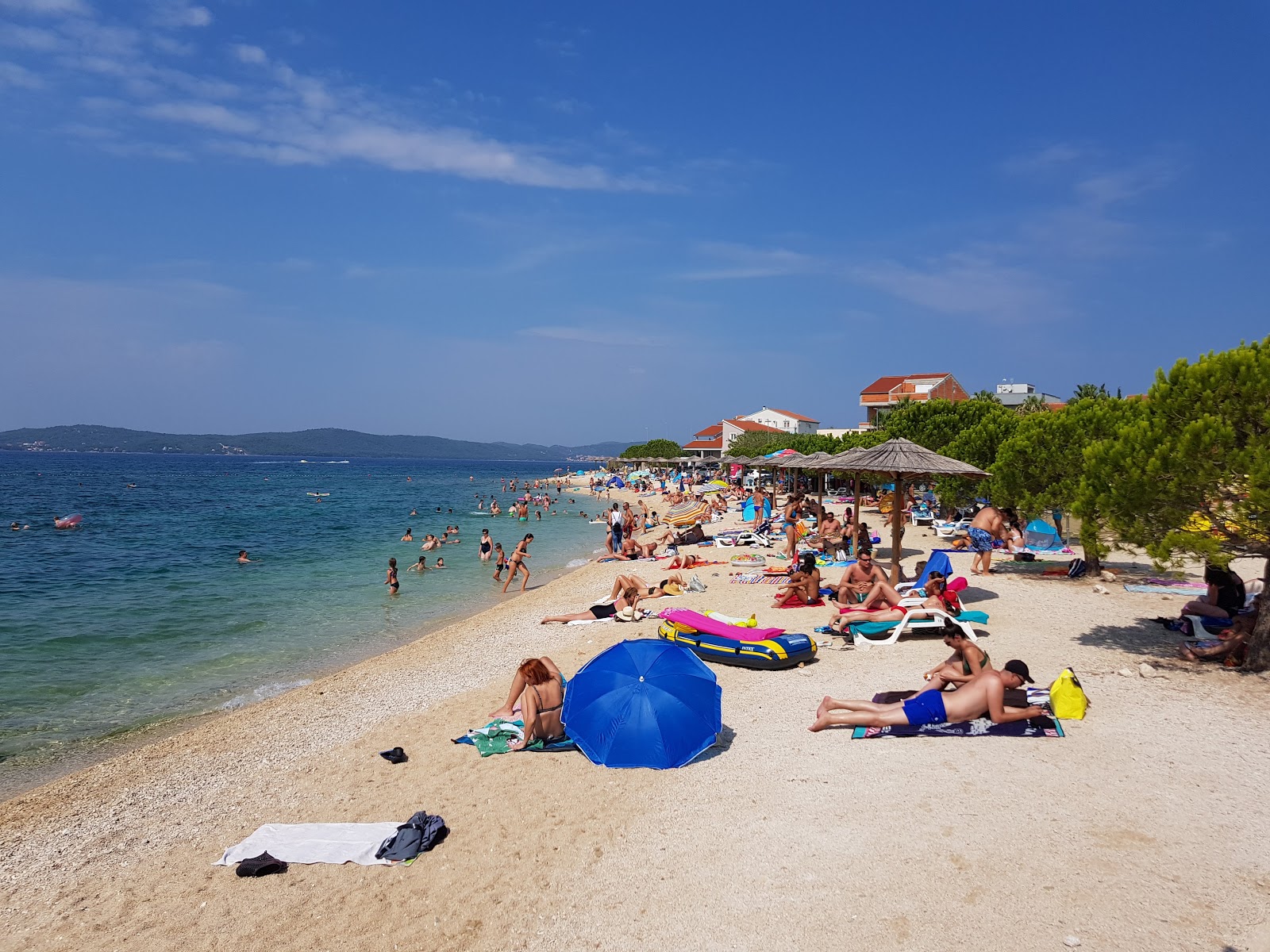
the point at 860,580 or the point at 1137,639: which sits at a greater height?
the point at 860,580

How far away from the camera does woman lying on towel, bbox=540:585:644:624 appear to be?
11.6m

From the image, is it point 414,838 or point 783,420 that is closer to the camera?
point 414,838

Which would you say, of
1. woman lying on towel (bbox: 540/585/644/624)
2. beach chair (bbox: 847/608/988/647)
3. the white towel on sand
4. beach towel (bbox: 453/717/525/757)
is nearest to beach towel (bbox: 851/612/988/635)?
beach chair (bbox: 847/608/988/647)

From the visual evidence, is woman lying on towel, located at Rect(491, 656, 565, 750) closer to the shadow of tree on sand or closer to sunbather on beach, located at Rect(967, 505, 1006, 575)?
the shadow of tree on sand

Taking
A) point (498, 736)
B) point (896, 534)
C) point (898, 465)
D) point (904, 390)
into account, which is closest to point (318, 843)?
point (498, 736)

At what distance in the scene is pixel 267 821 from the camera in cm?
560

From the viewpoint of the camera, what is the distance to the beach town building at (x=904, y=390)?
2128 inches

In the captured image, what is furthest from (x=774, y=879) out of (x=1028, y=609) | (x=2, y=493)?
(x=2, y=493)

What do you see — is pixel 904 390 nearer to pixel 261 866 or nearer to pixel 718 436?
pixel 718 436

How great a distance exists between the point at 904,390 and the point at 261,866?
55.8 metres

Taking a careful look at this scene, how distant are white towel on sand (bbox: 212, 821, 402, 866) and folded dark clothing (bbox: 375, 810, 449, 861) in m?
0.06

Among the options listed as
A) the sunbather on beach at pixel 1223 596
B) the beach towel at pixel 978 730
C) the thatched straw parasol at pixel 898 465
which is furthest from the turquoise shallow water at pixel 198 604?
the sunbather on beach at pixel 1223 596

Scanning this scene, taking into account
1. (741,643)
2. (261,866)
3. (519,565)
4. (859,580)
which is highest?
(859,580)

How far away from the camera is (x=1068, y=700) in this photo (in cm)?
621
